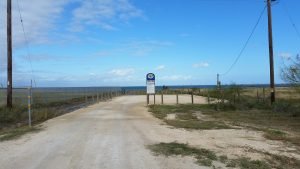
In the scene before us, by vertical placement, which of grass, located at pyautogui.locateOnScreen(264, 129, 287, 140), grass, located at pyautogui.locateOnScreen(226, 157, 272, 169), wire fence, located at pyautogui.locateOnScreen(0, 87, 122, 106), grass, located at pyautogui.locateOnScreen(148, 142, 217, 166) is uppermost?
wire fence, located at pyautogui.locateOnScreen(0, 87, 122, 106)

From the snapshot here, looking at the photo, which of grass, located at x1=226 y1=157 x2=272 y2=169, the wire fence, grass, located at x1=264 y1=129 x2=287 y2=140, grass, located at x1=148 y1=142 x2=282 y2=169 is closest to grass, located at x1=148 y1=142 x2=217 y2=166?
grass, located at x1=148 y1=142 x2=282 y2=169

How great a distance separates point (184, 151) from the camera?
10.9 m

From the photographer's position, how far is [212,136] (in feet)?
46.3

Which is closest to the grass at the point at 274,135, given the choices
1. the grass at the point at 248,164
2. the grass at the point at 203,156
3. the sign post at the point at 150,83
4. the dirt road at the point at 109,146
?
the dirt road at the point at 109,146

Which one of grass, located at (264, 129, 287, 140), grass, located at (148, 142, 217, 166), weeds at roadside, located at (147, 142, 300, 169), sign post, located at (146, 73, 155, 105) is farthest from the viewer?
sign post, located at (146, 73, 155, 105)

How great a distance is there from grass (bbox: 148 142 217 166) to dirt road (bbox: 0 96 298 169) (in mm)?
244

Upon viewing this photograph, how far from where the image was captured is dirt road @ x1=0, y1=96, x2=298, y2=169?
9.41 meters

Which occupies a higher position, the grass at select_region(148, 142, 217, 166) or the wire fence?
the wire fence

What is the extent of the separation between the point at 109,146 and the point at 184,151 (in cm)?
209

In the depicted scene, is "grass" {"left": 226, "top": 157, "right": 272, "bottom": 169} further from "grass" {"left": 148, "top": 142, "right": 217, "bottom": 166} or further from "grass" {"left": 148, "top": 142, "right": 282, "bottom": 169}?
"grass" {"left": 148, "top": 142, "right": 217, "bottom": 166}

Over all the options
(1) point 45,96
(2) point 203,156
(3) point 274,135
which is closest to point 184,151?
(2) point 203,156

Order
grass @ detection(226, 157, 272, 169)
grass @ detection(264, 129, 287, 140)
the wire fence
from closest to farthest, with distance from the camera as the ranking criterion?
1. grass @ detection(226, 157, 272, 169)
2. grass @ detection(264, 129, 287, 140)
3. the wire fence

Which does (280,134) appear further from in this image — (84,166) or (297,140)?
(84,166)

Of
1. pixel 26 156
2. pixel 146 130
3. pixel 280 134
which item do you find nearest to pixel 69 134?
pixel 146 130
